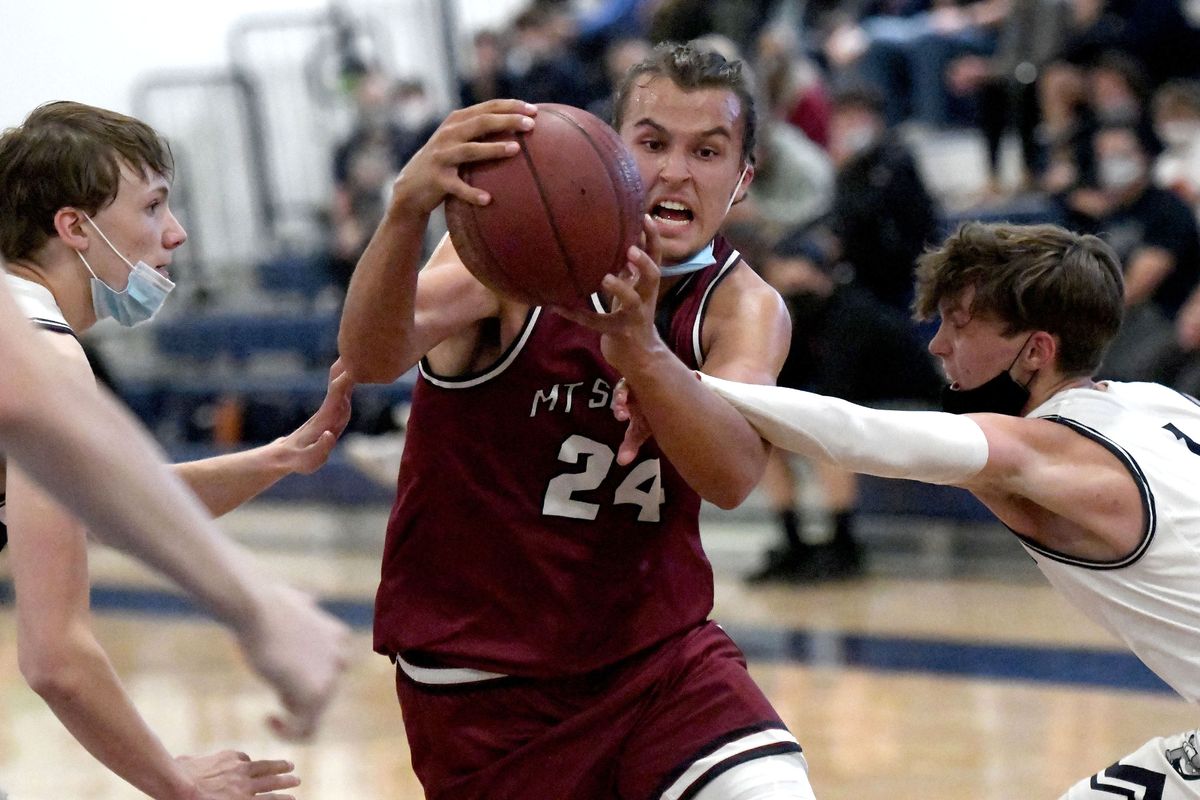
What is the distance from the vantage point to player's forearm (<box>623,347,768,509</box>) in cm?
236

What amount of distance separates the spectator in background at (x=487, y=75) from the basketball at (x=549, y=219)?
8462mm

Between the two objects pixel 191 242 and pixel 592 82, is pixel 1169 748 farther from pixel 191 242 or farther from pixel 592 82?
pixel 191 242

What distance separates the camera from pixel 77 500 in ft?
4.48

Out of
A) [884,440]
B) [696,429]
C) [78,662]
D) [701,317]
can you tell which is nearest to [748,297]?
[701,317]

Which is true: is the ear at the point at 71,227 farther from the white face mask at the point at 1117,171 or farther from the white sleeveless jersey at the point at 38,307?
the white face mask at the point at 1117,171

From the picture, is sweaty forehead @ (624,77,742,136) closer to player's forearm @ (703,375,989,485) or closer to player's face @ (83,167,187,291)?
player's forearm @ (703,375,989,485)

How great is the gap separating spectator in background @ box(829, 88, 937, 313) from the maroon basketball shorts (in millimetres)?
5262

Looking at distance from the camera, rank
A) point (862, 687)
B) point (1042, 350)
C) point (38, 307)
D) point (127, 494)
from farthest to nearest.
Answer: point (862, 687)
point (1042, 350)
point (38, 307)
point (127, 494)

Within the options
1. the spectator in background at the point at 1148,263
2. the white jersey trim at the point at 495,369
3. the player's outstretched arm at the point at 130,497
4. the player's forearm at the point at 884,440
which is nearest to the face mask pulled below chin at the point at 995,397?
the player's forearm at the point at 884,440

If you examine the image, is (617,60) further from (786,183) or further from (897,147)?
(897,147)

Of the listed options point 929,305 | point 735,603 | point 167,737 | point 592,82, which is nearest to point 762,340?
point 929,305

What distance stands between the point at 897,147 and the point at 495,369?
560cm

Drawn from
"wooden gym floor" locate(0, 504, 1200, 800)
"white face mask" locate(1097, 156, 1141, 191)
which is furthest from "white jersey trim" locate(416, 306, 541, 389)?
"white face mask" locate(1097, 156, 1141, 191)

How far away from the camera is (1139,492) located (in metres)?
2.81
